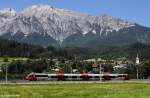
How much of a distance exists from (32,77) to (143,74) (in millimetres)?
63119

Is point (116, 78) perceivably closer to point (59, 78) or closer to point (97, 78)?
point (97, 78)

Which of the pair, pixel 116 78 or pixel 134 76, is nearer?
pixel 116 78

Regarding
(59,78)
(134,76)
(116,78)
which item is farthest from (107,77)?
(134,76)

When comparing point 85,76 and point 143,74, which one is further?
point 143,74

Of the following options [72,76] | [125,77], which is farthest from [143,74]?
[72,76]

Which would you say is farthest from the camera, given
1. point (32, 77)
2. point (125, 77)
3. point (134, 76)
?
point (134, 76)

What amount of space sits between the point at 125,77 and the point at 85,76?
1425 cm

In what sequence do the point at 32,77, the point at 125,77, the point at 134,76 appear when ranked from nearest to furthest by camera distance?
the point at 32,77 → the point at 125,77 → the point at 134,76

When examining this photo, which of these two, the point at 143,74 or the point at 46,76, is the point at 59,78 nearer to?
the point at 46,76

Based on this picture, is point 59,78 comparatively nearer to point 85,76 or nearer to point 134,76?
point 85,76

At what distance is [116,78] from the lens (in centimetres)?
16200

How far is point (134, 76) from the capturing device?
200 m

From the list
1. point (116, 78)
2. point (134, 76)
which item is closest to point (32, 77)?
point (116, 78)

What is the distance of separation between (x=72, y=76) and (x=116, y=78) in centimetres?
1556
